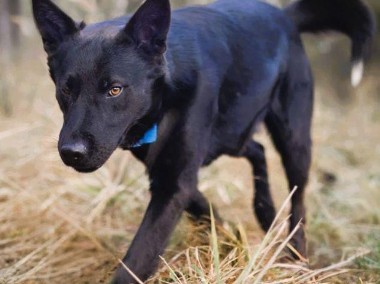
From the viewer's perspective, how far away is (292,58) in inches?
163

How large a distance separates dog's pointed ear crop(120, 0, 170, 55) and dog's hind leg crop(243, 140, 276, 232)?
1.53 meters

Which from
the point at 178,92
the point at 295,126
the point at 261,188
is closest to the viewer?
the point at 178,92

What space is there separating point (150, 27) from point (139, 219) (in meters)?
1.96

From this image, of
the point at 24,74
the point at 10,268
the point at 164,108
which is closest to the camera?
the point at 164,108

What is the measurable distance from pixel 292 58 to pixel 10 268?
1968 mm

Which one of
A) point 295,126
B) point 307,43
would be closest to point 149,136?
point 295,126

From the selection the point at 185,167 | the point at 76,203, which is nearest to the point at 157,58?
the point at 185,167

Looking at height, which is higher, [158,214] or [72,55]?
[72,55]

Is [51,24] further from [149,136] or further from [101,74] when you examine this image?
[149,136]

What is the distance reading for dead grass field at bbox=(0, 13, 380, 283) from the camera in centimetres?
334

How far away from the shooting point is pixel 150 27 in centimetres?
304

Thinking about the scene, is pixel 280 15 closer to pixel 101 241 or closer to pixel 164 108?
pixel 164 108

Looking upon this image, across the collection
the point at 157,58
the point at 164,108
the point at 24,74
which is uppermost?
the point at 157,58

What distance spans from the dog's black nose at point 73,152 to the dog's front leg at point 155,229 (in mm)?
605
